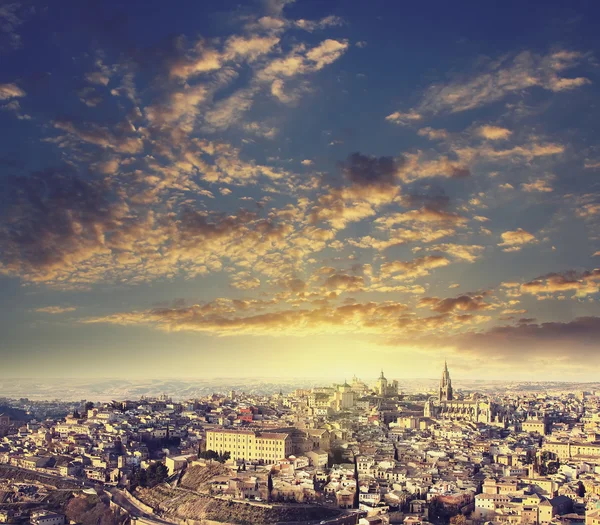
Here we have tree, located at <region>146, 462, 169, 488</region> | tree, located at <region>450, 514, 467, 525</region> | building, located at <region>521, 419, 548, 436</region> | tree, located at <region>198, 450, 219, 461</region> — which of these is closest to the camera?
tree, located at <region>450, 514, 467, 525</region>

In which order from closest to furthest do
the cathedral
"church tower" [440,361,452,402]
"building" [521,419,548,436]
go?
"building" [521,419,548,436] → the cathedral → "church tower" [440,361,452,402]

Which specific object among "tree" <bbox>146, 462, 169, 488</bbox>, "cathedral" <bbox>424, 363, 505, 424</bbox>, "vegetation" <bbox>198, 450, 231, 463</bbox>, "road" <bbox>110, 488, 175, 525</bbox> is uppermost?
"cathedral" <bbox>424, 363, 505, 424</bbox>

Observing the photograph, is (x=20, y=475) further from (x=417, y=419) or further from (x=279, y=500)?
(x=417, y=419)

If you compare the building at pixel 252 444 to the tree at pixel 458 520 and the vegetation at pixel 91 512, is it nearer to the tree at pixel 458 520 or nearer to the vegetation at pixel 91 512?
the vegetation at pixel 91 512

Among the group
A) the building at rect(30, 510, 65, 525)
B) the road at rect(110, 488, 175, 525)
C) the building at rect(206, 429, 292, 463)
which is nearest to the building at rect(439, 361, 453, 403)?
the building at rect(206, 429, 292, 463)

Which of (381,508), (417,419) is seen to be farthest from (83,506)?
(417,419)

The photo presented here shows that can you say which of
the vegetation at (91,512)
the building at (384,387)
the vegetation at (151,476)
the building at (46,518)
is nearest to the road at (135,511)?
the vegetation at (91,512)

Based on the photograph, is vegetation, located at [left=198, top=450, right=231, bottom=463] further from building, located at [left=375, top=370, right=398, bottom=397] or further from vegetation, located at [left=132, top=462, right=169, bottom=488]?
building, located at [left=375, top=370, right=398, bottom=397]
